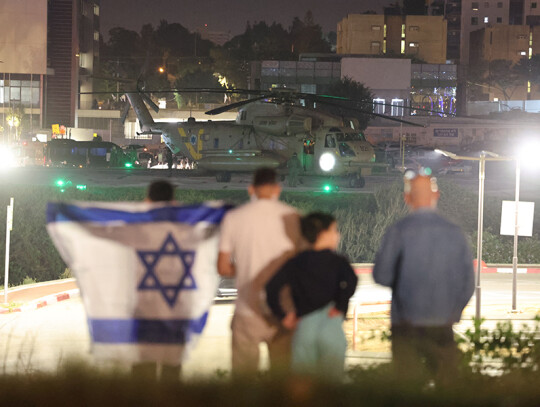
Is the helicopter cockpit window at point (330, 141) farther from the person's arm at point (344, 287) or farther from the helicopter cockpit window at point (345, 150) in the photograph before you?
the person's arm at point (344, 287)

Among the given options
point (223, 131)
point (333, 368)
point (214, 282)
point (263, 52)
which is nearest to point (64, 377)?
point (214, 282)

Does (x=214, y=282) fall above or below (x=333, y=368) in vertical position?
above

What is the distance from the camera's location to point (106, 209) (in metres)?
7.52

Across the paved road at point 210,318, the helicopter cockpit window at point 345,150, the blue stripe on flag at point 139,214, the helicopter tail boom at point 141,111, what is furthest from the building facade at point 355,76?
the blue stripe on flag at point 139,214

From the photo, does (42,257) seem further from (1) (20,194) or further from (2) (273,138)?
(2) (273,138)

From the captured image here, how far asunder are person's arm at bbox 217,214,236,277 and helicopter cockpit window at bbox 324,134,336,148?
30.2 meters

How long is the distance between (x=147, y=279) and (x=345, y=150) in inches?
1185

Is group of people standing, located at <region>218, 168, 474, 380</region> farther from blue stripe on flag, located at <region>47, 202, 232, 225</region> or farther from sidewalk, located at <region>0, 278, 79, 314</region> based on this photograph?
sidewalk, located at <region>0, 278, 79, 314</region>

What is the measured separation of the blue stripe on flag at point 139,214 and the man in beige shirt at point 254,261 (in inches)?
14.9

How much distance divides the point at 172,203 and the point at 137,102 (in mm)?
41053

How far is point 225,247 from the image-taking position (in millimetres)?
7109

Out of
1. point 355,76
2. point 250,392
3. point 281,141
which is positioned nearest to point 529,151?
point 250,392

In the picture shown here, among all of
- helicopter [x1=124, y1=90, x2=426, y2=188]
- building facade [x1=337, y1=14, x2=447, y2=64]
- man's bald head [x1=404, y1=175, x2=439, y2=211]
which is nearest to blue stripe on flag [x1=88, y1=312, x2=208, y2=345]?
man's bald head [x1=404, y1=175, x2=439, y2=211]

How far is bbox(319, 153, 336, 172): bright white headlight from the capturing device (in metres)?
37.4
